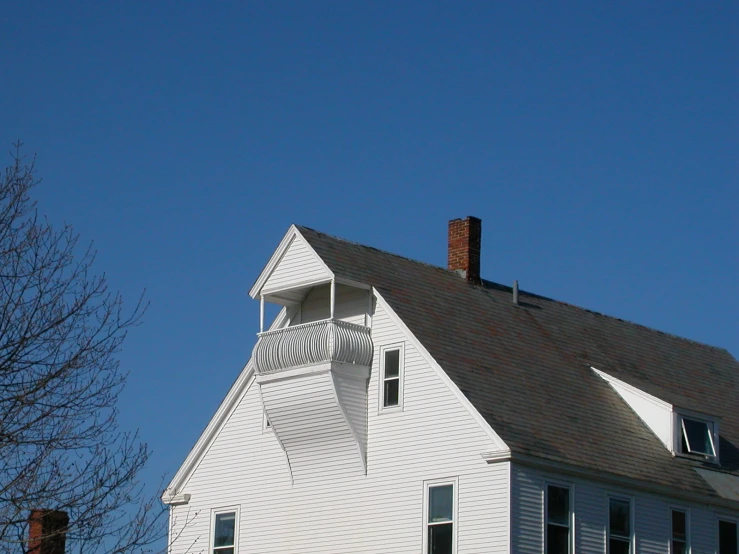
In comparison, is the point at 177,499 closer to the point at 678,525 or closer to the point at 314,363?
the point at 314,363

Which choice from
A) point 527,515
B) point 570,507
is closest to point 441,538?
point 527,515

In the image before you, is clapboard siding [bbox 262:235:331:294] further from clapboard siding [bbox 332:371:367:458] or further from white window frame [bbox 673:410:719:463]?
white window frame [bbox 673:410:719:463]

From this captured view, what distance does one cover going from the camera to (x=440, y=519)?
107 feet

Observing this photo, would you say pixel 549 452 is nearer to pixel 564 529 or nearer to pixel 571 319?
pixel 564 529

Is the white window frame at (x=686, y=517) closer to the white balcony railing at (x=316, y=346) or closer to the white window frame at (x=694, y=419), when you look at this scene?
the white window frame at (x=694, y=419)

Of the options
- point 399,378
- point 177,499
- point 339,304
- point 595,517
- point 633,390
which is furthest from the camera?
point 177,499

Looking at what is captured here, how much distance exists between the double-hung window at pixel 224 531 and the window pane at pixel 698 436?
480 inches

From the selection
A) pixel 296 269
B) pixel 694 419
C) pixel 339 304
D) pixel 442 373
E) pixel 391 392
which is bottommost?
pixel 694 419

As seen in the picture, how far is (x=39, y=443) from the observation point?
21000mm

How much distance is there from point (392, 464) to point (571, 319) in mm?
9803

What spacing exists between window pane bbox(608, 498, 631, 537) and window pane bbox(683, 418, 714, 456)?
3445 mm

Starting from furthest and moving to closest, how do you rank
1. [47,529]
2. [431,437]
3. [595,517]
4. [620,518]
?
1. [620,518]
2. [431,437]
3. [595,517]
4. [47,529]

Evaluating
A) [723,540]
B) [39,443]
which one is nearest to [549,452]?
[723,540]

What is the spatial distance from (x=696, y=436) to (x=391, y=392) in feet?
27.7
